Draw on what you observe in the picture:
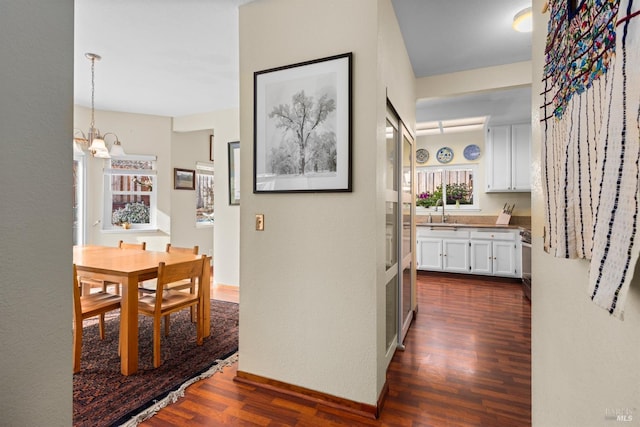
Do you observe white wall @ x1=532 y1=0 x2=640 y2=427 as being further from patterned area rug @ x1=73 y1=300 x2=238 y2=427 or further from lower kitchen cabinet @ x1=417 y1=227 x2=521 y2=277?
lower kitchen cabinet @ x1=417 y1=227 x2=521 y2=277

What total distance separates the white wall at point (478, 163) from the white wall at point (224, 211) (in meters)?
3.64

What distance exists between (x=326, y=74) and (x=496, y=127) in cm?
452

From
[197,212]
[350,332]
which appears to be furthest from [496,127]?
[197,212]

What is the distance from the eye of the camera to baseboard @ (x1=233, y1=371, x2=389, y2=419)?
185 centimetres

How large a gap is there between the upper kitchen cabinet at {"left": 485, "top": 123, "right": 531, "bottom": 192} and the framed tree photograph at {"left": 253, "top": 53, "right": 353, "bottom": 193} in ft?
14.7

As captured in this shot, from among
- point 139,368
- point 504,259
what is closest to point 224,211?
point 139,368

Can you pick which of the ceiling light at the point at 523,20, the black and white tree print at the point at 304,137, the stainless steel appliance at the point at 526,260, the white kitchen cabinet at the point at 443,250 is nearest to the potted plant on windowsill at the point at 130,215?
the black and white tree print at the point at 304,137

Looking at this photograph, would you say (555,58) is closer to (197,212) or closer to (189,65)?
(189,65)

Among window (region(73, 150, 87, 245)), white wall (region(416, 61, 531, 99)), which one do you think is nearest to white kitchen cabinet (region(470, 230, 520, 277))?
white wall (region(416, 61, 531, 99))

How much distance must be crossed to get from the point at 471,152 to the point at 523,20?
13.0ft

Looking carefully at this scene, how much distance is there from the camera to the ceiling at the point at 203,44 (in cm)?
232

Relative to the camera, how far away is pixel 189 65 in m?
3.29

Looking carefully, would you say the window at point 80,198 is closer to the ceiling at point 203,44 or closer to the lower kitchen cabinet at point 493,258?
the ceiling at point 203,44


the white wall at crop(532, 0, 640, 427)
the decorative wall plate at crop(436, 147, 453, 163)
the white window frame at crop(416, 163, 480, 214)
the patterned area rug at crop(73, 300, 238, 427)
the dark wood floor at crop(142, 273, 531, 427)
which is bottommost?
the dark wood floor at crop(142, 273, 531, 427)
